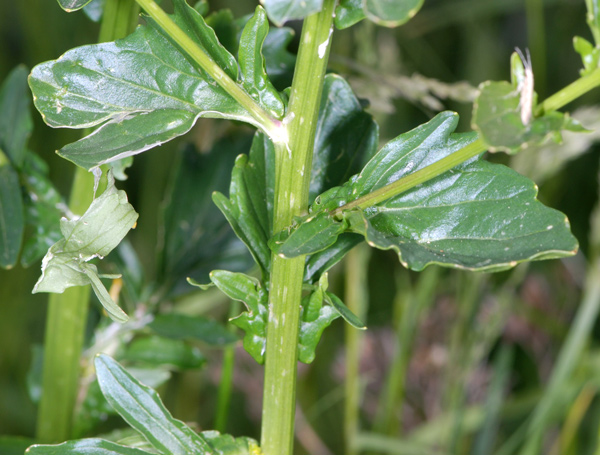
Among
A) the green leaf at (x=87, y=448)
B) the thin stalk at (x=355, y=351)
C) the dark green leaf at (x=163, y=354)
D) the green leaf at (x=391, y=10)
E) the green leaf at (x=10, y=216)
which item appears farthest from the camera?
the thin stalk at (x=355, y=351)

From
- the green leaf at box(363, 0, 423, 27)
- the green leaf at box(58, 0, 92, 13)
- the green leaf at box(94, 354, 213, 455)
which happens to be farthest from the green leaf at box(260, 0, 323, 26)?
the green leaf at box(94, 354, 213, 455)

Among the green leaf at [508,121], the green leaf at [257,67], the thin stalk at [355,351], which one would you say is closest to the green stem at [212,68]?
the green leaf at [257,67]

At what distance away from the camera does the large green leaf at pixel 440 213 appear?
1.17 ft

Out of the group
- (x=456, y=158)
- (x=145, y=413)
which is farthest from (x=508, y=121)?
(x=145, y=413)

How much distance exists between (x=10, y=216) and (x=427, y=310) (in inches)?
33.6

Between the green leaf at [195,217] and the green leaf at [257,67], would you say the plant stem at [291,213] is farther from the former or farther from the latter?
the green leaf at [195,217]

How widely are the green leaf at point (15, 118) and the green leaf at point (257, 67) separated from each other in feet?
0.93

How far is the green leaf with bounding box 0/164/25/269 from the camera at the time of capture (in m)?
0.52

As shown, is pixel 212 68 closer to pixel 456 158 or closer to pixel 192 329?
pixel 456 158

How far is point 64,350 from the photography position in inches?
22.1

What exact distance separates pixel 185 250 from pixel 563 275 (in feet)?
3.48

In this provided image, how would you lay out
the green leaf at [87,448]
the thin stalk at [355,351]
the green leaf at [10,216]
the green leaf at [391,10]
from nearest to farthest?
the green leaf at [391,10] → the green leaf at [87,448] → the green leaf at [10,216] → the thin stalk at [355,351]

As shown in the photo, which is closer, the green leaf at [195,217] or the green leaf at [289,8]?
the green leaf at [289,8]

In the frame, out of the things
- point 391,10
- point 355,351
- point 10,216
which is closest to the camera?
point 391,10
